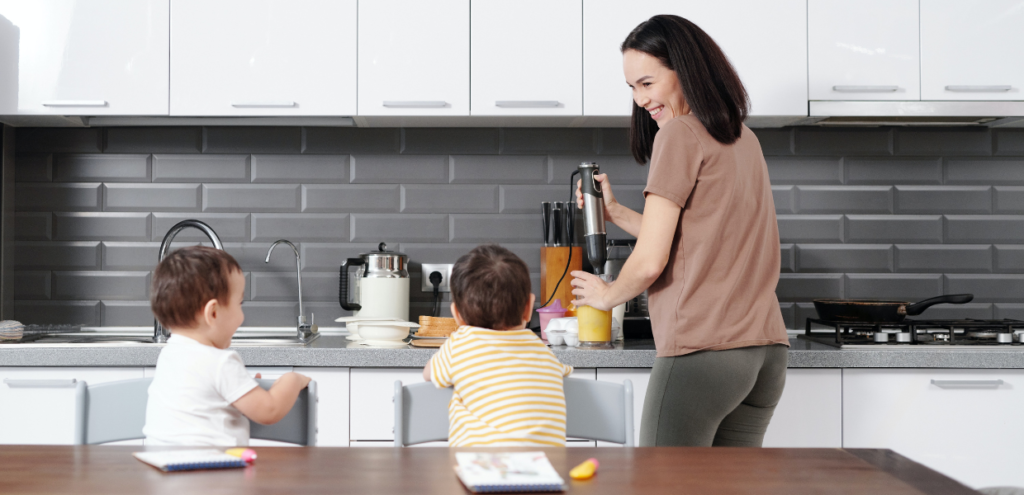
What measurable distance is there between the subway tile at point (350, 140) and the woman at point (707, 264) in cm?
134

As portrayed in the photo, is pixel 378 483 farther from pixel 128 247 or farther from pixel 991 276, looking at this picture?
pixel 991 276

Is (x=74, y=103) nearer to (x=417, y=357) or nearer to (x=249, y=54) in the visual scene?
(x=249, y=54)

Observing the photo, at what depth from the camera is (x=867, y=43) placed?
229 cm

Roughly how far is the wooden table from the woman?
0.35m

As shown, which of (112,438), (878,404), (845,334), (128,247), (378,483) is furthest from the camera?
(128,247)

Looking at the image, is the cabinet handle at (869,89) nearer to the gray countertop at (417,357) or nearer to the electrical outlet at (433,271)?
the gray countertop at (417,357)

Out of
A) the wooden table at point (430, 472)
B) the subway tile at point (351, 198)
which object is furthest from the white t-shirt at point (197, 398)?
the subway tile at point (351, 198)

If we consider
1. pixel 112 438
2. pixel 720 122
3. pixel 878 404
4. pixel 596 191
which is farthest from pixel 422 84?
pixel 878 404

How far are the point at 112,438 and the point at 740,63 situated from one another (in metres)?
1.92

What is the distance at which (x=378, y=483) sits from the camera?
2.86ft

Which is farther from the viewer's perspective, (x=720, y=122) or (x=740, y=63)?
(x=740, y=63)

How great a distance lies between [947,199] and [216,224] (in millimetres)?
2553

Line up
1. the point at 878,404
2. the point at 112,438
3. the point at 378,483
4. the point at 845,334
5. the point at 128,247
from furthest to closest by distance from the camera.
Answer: the point at 128,247, the point at 845,334, the point at 878,404, the point at 112,438, the point at 378,483

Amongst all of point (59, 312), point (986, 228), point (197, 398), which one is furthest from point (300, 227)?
point (986, 228)
